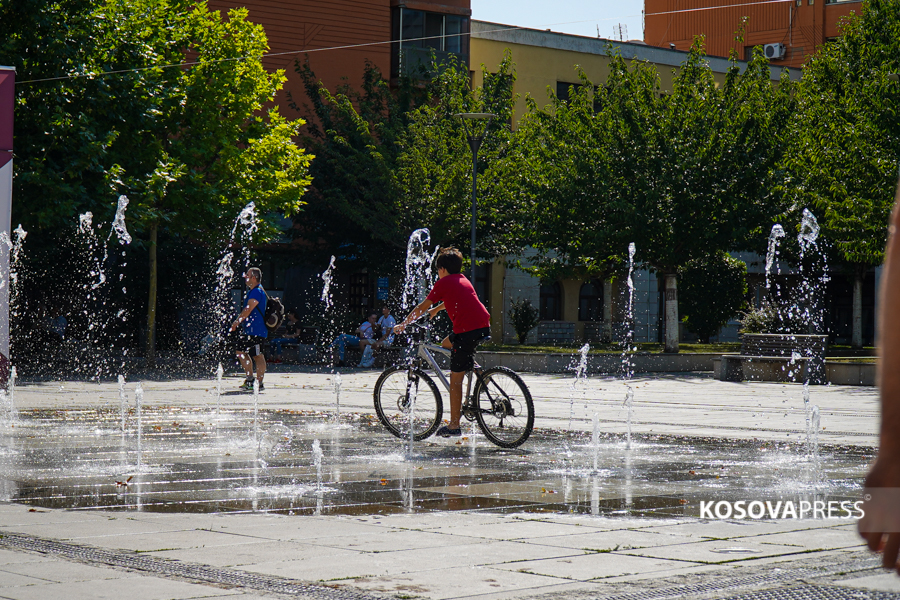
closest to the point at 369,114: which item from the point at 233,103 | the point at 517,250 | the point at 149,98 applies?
the point at 517,250

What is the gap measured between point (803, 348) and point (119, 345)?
74.2 feet

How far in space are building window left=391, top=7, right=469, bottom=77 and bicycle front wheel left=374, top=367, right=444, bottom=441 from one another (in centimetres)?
3356

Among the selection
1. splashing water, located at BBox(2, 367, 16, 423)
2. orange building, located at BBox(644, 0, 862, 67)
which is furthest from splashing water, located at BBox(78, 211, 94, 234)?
orange building, located at BBox(644, 0, 862, 67)

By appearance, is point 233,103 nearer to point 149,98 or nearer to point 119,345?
point 149,98

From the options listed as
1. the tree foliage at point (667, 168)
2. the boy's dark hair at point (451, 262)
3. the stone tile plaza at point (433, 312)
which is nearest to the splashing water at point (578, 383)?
the stone tile plaza at point (433, 312)

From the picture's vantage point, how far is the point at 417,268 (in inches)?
1494

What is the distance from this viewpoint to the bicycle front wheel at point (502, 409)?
10.7 meters

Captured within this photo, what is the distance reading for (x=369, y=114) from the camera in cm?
3828

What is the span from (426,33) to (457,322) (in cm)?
3598

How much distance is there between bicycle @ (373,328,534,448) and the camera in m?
10.7

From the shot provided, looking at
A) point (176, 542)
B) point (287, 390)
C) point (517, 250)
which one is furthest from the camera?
point (517, 250)

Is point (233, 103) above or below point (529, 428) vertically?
above

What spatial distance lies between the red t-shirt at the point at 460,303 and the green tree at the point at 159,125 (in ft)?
46.3

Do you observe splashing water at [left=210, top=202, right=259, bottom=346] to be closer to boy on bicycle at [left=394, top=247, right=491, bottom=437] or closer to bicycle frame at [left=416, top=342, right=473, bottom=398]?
bicycle frame at [left=416, top=342, right=473, bottom=398]
